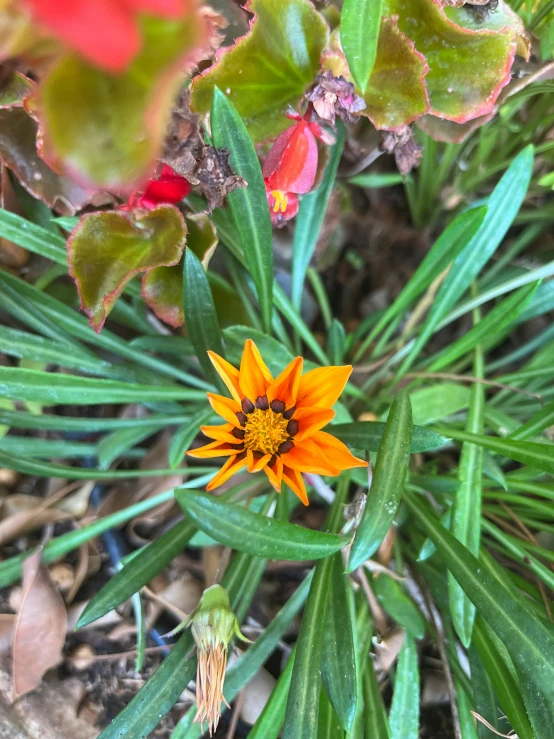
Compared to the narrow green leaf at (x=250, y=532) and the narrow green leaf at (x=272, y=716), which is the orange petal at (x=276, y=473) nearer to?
the narrow green leaf at (x=250, y=532)

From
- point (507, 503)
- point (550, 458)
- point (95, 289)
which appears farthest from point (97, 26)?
point (507, 503)

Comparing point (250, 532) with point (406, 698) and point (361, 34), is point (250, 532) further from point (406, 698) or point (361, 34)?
point (361, 34)

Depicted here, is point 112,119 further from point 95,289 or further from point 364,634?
point 364,634

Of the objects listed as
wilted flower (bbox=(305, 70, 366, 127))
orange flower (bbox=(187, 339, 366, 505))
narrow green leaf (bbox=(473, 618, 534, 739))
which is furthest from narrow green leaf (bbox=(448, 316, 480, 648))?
wilted flower (bbox=(305, 70, 366, 127))

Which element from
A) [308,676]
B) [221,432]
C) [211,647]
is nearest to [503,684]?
[308,676]

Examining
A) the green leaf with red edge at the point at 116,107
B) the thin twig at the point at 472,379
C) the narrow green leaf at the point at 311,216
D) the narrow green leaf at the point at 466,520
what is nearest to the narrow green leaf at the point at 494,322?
the thin twig at the point at 472,379

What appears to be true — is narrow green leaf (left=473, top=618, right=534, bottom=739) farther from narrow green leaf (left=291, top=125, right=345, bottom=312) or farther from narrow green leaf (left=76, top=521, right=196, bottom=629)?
narrow green leaf (left=291, top=125, right=345, bottom=312)
